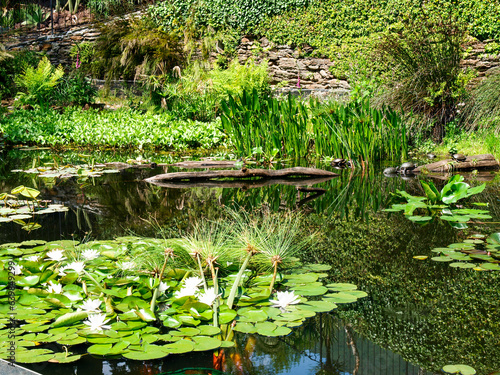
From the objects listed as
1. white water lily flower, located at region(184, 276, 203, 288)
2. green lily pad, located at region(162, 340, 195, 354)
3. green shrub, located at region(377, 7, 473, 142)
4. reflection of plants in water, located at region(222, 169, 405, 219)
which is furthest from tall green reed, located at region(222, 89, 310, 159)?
green lily pad, located at region(162, 340, 195, 354)

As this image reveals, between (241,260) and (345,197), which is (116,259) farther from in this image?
(345,197)

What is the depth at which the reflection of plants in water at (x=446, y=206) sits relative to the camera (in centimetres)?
329

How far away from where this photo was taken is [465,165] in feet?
19.2

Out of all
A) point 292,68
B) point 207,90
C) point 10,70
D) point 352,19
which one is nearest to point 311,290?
point 207,90

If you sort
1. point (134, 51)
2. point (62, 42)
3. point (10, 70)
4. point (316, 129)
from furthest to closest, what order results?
point (62, 42) < point (10, 70) < point (134, 51) < point (316, 129)

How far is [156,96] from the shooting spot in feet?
37.1

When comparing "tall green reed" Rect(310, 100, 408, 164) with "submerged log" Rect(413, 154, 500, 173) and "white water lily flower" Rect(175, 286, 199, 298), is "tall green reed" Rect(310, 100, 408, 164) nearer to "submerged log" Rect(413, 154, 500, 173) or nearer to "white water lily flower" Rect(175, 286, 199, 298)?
"submerged log" Rect(413, 154, 500, 173)

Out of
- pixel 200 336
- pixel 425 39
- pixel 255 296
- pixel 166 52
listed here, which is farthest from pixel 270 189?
pixel 166 52

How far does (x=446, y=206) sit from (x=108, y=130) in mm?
6780

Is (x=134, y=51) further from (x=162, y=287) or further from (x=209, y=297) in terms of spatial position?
(x=209, y=297)

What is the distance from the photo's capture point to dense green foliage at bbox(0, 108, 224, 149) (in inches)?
335

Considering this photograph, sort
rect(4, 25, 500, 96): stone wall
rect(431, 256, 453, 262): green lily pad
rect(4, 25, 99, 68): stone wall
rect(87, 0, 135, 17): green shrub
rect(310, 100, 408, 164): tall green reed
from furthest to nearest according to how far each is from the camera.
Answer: rect(87, 0, 135, 17): green shrub < rect(4, 25, 99, 68): stone wall < rect(4, 25, 500, 96): stone wall < rect(310, 100, 408, 164): tall green reed < rect(431, 256, 453, 262): green lily pad

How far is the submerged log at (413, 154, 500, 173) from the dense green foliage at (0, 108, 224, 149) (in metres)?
3.89

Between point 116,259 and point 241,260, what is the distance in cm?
64
